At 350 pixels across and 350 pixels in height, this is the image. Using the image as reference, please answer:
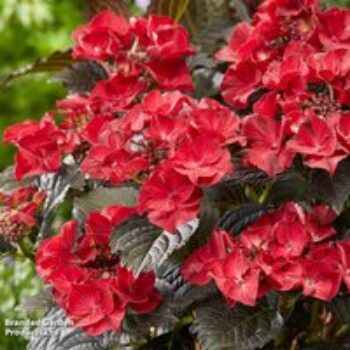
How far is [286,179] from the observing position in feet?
3.84

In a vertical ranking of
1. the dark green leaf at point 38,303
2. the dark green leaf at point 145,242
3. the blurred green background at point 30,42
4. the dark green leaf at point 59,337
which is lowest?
the blurred green background at point 30,42

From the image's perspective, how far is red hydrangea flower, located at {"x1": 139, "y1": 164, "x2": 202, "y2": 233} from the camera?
3.53ft

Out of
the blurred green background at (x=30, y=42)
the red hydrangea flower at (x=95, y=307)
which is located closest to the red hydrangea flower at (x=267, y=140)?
the red hydrangea flower at (x=95, y=307)

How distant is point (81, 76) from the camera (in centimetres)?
155

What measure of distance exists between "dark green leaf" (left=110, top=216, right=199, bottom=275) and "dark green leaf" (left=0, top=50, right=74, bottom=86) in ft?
1.77

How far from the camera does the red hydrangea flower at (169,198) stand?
1075mm

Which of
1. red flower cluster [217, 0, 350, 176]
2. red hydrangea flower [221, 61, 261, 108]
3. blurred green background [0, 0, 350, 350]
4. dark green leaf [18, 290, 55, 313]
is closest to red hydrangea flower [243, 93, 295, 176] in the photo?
red flower cluster [217, 0, 350, 176]

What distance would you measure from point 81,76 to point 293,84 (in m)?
0.48

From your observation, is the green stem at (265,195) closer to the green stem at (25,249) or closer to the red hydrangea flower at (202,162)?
the red hydrangea flower at (202,162)

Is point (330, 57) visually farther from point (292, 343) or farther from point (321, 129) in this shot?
point (292, 343)

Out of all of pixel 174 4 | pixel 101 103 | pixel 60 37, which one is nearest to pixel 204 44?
pixel 174 4

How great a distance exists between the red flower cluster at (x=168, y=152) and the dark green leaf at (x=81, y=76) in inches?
13.6

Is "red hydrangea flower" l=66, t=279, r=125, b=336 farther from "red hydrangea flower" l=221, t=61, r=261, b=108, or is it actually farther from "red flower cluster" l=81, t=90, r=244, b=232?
"red hydrangea flower" l=221, t=61, r=261, b=108

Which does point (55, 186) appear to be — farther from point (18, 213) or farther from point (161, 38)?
point (161, 38)
